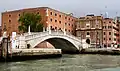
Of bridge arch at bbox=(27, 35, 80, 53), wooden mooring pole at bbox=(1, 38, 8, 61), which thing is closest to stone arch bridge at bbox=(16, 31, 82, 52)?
bridge arch at bbox=(27, 35, 80, 53)

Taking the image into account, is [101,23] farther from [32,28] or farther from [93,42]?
[32,28]

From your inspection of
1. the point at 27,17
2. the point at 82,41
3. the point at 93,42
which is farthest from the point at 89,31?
the point at 27,17

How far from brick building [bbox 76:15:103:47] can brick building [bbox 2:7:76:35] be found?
283 centimetres

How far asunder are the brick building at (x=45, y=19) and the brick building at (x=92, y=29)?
112 inches

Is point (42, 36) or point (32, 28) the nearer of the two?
point (42, 36)

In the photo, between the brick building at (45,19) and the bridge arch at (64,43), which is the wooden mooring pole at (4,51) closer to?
the bridge arch at (64,43)

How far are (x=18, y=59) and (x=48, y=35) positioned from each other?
11101mm

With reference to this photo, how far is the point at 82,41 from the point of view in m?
48.5

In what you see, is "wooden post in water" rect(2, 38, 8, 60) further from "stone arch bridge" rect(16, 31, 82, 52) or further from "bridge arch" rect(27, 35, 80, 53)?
"bridge arch" rect(27, 35, 80, 53)

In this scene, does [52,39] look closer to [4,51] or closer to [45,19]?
[45,19]

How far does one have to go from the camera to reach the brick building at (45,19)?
52469 millimetres

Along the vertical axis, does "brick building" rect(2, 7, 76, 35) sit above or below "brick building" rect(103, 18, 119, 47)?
above

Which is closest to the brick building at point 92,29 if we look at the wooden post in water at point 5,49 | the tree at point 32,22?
the tree at point 32,22

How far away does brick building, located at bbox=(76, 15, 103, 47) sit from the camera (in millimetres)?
61025
